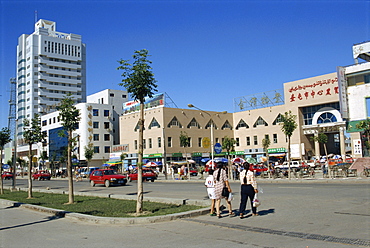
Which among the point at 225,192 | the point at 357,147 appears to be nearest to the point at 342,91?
the point at 357,147

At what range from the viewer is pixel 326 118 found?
60.0 metres

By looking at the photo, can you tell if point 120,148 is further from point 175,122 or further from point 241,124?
point 241,124

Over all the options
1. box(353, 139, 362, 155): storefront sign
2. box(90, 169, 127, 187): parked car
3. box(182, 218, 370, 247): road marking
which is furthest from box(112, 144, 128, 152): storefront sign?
box(182, 218, 370, 247): road marking

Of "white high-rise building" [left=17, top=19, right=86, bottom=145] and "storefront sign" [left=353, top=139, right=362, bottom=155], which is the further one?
"white high-rise building" [left=17, top=19, right=86, bottom=145]

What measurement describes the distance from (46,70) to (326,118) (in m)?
94.8

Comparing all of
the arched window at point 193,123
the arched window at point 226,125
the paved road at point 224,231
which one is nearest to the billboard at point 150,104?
the arched window at point 193,123

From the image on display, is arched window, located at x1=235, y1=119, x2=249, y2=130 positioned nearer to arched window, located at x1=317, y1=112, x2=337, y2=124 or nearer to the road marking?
arched window, located at x1=317, y1=112, x2=337, y2=124

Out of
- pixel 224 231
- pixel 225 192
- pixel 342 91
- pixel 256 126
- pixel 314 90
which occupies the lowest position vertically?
pixel 224 231

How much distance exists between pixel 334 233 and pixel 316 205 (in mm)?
5050

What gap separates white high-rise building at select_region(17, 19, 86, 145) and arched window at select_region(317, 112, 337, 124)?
86.3 m

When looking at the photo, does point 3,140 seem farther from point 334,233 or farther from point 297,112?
point 297,112

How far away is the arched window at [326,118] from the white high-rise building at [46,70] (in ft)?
283

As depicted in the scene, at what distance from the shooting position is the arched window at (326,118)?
59.2m

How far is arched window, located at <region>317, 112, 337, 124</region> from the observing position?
5922 cm
